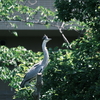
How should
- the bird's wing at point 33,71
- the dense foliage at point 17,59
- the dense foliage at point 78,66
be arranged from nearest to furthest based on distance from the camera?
the dense foliage at point 78,66 < the bird's wing at point 33,71 < the dense foliage at point 17,59

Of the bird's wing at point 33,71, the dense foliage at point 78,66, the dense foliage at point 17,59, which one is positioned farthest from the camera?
the dense foliage at point 17,59

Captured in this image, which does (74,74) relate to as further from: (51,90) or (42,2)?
(42,2)

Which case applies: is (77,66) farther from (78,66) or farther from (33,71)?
(33,71)

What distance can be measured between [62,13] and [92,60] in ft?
3.99

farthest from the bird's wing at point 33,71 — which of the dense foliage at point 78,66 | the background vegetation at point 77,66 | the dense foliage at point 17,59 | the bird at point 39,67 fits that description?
the dense foliage at point 17,59

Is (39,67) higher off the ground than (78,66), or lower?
lower

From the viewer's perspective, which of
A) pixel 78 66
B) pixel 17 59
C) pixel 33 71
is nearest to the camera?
pixel 33 71

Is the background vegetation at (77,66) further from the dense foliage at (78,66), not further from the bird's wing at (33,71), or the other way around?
the bird's wing at (33,71)

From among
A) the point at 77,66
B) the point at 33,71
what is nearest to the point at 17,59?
the point at 33,71

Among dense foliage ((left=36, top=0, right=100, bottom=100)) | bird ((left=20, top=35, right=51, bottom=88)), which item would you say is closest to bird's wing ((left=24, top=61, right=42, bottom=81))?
bird ((left=20, top=35, right=51, bottom=88))

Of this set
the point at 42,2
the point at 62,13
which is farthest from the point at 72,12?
the point at 42,2

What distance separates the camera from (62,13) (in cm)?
735

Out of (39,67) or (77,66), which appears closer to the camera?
(39,67)

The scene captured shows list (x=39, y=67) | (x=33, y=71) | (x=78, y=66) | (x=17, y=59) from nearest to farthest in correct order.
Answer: (x=39, y=67) → (x=33, y=71) → (x=78, y=66) → (x=17, y=59)
